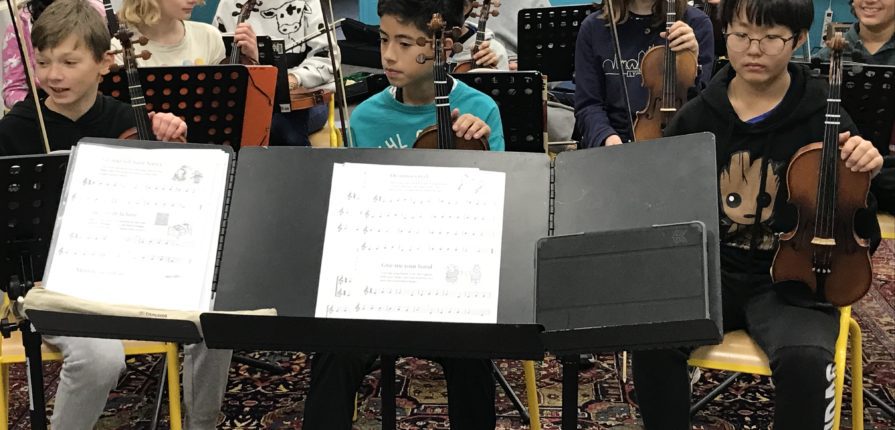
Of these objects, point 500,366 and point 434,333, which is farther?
point 500,366

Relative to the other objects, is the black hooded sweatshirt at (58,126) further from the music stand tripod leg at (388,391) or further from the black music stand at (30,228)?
the music stand tripod leg at (388,391)

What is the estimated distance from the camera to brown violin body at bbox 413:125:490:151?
223 cm

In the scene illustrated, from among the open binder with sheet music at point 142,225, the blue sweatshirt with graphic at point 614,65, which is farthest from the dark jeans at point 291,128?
the open binder with sheet music at point 142,225

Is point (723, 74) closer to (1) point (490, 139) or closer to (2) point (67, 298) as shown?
(1) point (490, 139)

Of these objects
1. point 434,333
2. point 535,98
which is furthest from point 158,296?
point 535,98

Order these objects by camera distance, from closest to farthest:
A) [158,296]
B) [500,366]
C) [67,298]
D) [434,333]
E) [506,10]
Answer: [434,333], [67,298], [158,296], [500,366], [506,10]

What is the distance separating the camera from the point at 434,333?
1.53 m

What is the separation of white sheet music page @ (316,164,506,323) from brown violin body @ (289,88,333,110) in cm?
179

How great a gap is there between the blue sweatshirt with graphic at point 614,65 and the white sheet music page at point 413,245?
135 centimetres

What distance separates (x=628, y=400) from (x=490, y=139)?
837 mm

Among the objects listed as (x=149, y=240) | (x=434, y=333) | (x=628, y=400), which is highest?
(x=149, y=240)

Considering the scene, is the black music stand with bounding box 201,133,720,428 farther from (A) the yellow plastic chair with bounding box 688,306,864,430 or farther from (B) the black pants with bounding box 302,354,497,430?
(A) the yellow plastic chair with bounding box 688,306,864,430

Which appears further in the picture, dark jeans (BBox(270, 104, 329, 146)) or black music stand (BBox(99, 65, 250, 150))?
dark jeans (BBox(270, 104, 329, 146))

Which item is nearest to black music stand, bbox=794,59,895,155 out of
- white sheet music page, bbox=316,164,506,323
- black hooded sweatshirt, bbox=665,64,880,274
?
black hooded sweatshirt, bbox=665,64,880,274
